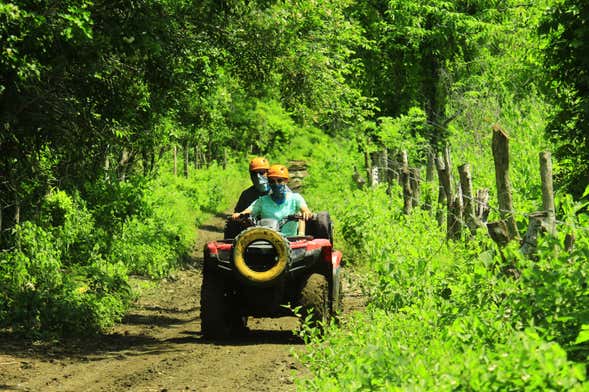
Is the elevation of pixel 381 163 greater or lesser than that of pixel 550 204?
greater

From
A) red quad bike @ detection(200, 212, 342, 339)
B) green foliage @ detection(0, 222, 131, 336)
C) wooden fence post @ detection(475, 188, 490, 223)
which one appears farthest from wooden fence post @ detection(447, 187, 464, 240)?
green foliage @ detection(0, 222, 131, 336)

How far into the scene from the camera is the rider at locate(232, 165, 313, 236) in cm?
1209

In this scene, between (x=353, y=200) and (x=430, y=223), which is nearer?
(x=430, y=223)

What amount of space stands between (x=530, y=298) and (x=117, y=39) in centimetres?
774

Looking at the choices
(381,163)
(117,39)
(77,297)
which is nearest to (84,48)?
(117,39)

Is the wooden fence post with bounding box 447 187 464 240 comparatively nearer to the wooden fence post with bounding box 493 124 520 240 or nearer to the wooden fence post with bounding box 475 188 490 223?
the wooden fence post with bounding box 475 188 490 223

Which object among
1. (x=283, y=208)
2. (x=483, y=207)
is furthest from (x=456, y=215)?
(x=283, y=208)

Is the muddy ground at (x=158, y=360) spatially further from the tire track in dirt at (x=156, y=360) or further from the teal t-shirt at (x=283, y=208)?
the teal t-shirt at (x=283, y=208)

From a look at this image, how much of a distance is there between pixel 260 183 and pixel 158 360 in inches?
115

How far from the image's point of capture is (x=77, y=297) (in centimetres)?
1358

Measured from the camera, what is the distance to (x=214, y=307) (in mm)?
11727

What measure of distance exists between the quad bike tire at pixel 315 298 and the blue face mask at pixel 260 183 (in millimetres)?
1662

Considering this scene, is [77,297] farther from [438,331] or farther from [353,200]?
[353,200]

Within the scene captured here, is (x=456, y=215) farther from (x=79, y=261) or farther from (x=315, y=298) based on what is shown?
(x=79, y=261)
